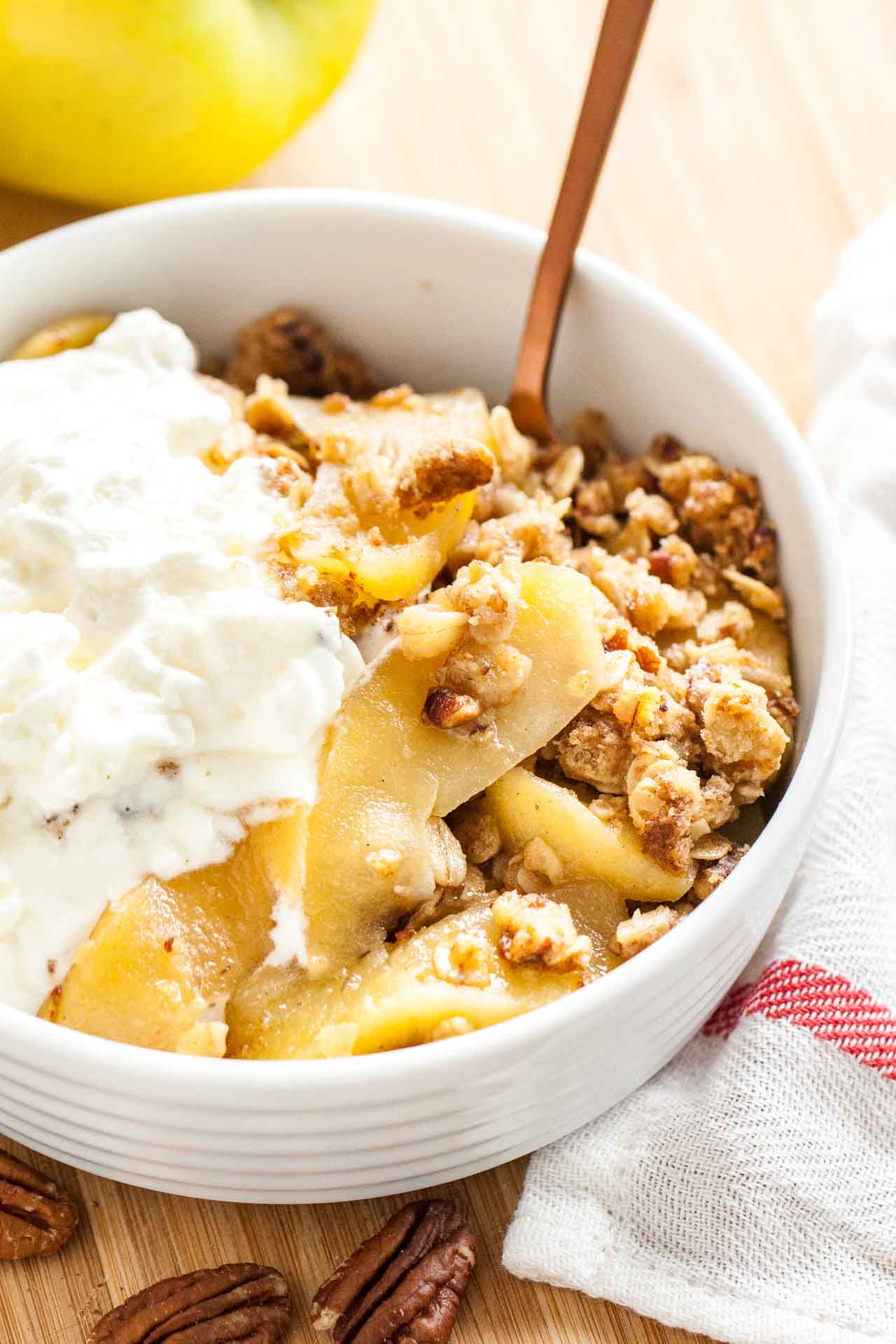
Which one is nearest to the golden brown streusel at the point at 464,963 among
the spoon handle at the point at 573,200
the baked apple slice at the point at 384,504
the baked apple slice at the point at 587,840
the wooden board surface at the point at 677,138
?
the baked apple slice at the point at 587,840

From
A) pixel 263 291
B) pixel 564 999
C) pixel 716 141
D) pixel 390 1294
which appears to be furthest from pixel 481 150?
pixel 390 1294

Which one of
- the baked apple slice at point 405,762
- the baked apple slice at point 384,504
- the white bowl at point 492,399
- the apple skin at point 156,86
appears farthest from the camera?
the apple skin at point 156,86

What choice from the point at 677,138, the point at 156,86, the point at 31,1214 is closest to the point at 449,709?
the point at 31,1214

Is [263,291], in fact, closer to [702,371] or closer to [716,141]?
[702,371]

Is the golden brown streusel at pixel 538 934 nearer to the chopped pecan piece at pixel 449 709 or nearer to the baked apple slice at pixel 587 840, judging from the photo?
the baked apple slice at pixel 587 840

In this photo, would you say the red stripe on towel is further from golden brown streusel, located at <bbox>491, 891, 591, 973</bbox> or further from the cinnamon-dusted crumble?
golden brown streusel, located at <bbox>491, 891, 591, 973</bbox>
